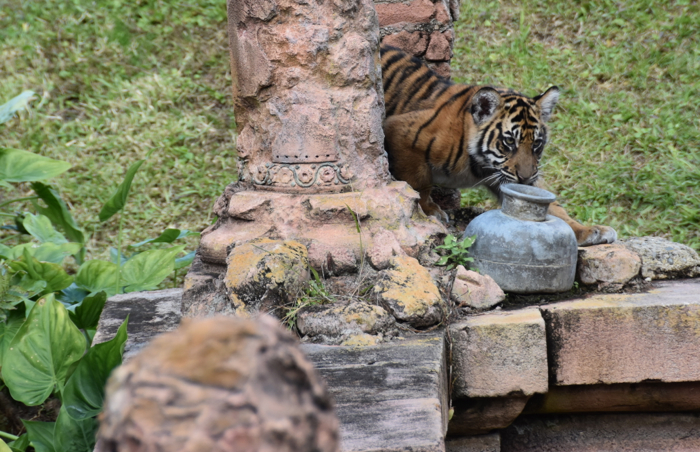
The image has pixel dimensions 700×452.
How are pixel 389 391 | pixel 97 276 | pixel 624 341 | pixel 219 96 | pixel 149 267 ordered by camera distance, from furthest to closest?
pixel 219 96 < pixel 97 276 < pixel 149 267 < pixel 624 341 < pixel 389 391

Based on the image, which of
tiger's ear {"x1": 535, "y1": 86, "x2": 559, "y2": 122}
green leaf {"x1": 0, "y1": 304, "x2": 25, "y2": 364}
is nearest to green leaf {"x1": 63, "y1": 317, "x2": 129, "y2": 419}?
green leaf {"x1": 0, "y1": 304, "x2": 25, "y2": 364}

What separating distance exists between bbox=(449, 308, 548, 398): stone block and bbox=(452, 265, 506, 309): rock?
0.15 m

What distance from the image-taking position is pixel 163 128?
20.7 feet

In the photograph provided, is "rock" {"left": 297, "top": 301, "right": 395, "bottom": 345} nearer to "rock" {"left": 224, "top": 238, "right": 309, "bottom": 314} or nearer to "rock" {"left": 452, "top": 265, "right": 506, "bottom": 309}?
"rock" {"left": 224, "top": 238, "right": 309, "bottom": 314}

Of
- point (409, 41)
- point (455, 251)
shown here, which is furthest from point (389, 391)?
point (409, 41)

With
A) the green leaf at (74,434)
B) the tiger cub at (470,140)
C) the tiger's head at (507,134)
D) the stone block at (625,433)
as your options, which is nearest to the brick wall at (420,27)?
the tiger cub at (470,140)

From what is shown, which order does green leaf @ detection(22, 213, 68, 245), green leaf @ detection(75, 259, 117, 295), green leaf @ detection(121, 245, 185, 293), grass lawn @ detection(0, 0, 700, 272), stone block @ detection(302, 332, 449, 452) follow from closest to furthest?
stone block @ detection(302, 332, 449, 452), green leaf @ detection(121, 245, 185, 293), green leaf @ detection(75, 259, 117, 295), green leaf @ detection(22, 213, 68, 245), grass lawn @ detection(0, 0, 700, 272)

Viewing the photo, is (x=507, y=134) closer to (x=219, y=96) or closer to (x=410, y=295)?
(x=410, y=295)

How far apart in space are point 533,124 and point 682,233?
5.86 ft

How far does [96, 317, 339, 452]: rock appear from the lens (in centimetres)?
71

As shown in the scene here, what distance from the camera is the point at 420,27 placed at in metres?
4.30

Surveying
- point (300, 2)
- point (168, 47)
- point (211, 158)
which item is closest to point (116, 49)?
point (168, 47)

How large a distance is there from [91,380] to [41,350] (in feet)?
0.89

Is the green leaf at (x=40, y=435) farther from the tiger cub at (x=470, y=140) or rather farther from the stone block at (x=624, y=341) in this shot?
the tiger cub at (x=470, y=140)
